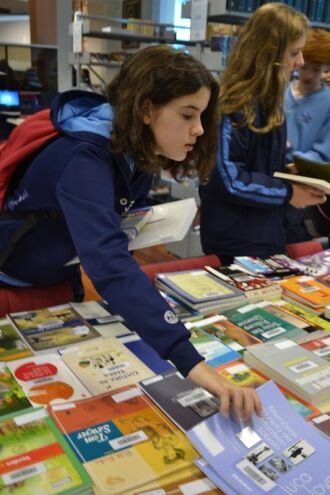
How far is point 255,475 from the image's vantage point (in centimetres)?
83

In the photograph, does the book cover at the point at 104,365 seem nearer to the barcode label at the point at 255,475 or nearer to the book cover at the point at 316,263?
the barcode label at the point at 255,475

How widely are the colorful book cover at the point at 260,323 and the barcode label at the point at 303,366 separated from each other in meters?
0.15

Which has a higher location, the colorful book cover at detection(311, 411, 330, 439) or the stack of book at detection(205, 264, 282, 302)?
the colorful book cover at detection(311, 411, 330, 439)

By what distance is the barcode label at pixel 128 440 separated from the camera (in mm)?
891

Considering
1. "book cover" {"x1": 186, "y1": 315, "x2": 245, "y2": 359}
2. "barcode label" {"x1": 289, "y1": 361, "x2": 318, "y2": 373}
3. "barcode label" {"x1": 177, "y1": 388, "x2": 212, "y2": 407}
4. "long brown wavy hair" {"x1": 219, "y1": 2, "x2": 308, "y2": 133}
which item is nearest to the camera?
"barcode label" {"x1": 177, "y1": 388, "x2": 212, "y2": 407}

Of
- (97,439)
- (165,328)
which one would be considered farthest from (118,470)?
(165,328)

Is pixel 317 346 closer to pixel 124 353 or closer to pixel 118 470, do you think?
pixel 124 353

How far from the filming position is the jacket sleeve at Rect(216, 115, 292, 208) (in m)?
1.69

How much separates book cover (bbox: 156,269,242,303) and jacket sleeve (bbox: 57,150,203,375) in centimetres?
52

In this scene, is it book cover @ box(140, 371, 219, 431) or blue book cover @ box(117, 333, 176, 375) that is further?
blue book cover @ box(117, 333, 176, 375)

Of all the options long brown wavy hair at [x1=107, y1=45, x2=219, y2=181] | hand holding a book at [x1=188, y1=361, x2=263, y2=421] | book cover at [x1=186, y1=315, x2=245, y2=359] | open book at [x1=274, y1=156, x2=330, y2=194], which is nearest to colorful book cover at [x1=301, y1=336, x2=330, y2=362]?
book cover at [x1=186, y1=315, x2=245, y2=359]

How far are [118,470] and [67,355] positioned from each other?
1.27 feet

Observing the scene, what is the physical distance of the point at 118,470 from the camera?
2.72 ft

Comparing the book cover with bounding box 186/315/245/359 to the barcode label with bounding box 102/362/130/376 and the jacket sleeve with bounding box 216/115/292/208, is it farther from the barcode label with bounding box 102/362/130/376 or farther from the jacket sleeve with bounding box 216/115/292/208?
the jacket sleeve with bounding box 216/115/292/208
